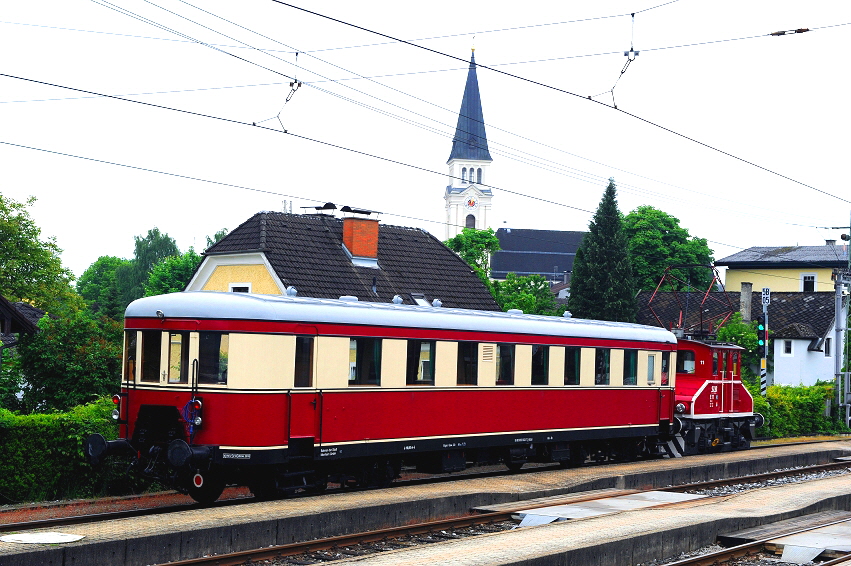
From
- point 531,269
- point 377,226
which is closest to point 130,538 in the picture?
point 377,226

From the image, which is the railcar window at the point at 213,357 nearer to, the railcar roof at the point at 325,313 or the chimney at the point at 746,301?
the railcar roof at the point at 325,313

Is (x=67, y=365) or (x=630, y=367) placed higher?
(x=630, y=367)

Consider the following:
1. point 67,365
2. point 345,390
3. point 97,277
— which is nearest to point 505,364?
point 345,390

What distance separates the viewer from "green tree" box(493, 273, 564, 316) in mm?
65750

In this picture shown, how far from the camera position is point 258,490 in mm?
16266

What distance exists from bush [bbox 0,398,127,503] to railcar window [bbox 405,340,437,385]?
4994mm

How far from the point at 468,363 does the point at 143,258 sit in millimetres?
99210

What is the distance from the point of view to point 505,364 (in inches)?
802

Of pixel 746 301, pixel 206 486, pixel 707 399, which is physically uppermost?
pixel 746 301

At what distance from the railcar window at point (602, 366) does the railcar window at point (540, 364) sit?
73.4 inches

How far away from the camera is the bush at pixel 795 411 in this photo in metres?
35.9

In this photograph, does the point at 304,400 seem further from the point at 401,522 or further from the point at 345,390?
the point at 401,522

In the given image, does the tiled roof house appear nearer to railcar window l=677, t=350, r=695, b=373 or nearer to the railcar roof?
railcar window l=677, t=350, r=695, b=373

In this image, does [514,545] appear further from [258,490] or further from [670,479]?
[670,479]
